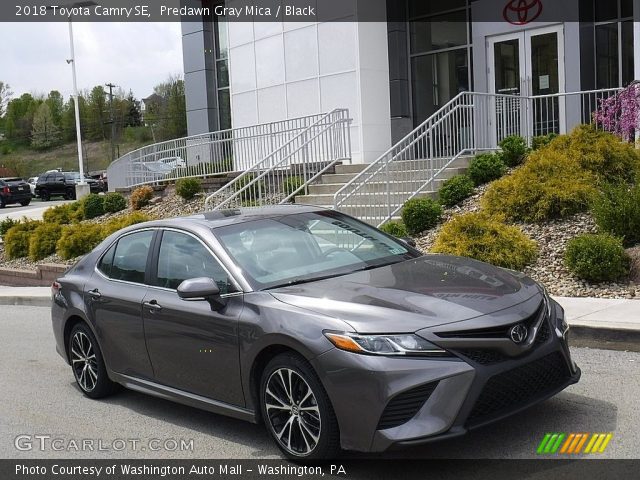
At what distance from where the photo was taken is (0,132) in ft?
426

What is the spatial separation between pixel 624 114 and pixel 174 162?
44.3ft

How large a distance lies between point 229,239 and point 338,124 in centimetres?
1236

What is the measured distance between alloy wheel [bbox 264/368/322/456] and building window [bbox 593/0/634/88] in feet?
49.6

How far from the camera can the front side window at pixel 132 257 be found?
6.07 m

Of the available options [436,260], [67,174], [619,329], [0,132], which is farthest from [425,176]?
[0,132]

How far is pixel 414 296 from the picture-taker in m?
4.59

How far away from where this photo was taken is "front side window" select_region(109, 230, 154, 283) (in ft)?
19.9

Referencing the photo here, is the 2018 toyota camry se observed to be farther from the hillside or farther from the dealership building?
the hillside

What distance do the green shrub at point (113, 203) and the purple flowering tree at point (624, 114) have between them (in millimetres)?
13798

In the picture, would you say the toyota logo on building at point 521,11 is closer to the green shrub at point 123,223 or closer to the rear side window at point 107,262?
the green shrub at point 123,223

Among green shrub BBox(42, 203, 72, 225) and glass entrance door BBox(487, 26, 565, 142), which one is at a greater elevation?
glass entrance door BBox(487, 26, 565, 142)

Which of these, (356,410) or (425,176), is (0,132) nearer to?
(425,176)

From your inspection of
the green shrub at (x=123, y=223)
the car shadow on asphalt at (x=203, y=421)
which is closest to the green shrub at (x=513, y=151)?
the green shrub at (x=123, y=223)

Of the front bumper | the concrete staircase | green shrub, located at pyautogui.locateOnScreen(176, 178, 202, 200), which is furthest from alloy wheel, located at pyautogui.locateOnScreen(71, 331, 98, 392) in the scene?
green shrub, located at pyautogui.locateOnScreen(176, 178, 202, 200)
